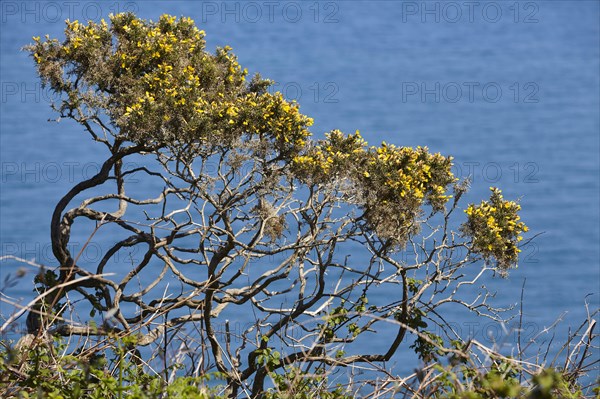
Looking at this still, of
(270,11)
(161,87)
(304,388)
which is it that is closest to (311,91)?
(270,11)

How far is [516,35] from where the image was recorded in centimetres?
2173

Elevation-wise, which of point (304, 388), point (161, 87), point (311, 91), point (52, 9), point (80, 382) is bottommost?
point (304, 388)

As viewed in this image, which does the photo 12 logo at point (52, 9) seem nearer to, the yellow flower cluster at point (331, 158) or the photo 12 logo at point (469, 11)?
the photo 12 logo at point (469, 11)

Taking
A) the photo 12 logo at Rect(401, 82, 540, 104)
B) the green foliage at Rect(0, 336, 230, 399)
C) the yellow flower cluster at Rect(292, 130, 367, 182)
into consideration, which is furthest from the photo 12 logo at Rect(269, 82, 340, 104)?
the green foliage at Rect(0, 336, 230, 399)

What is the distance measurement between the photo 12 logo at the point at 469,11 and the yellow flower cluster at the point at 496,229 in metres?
17.2

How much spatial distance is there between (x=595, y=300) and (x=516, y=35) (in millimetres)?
9272

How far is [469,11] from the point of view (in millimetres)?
22438

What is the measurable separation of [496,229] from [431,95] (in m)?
15.1

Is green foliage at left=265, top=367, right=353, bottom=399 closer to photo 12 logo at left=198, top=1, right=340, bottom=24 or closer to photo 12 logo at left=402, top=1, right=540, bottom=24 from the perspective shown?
photo 12 logo at left=198, top=1, right=340, bottom=24

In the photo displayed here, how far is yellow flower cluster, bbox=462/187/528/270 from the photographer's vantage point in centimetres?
477

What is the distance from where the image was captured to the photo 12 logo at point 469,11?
21688mm

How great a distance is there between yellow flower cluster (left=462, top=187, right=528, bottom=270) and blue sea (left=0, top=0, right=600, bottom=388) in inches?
337

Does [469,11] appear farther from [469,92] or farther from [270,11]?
[270,11]

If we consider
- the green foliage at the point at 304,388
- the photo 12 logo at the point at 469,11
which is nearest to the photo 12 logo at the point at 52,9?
the photo 12 logo at the point at 469,11
